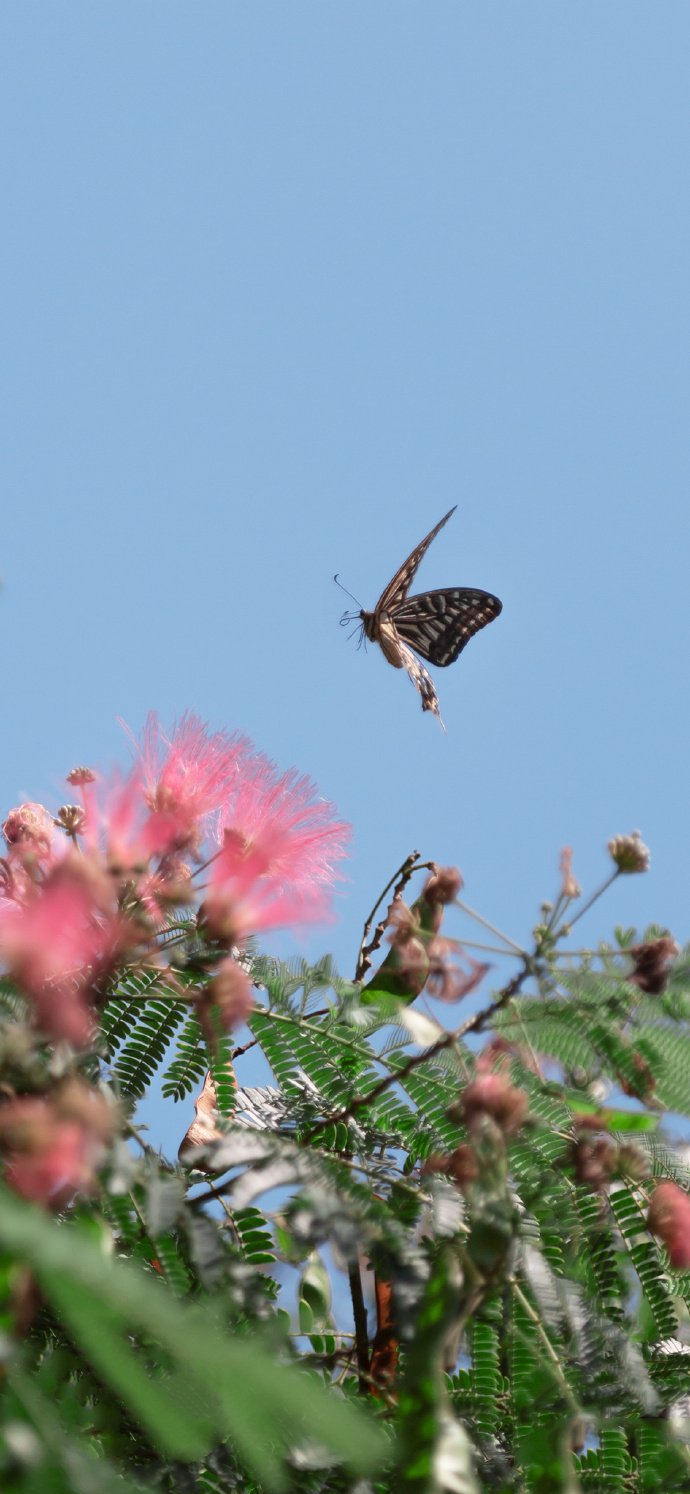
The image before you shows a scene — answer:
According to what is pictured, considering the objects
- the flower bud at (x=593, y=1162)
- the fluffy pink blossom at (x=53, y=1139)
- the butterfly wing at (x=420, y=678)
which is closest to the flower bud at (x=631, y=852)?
the flower bud at (x=593, y=1162)

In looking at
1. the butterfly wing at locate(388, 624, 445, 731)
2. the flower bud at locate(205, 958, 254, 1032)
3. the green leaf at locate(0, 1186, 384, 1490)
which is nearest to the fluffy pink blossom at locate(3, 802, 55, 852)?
the flower bud at locate(205, 958, 254, 1032)

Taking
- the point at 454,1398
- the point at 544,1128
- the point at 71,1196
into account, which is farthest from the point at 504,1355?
the point at 71,1196

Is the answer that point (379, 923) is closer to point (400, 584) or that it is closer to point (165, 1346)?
point (165, 1346)

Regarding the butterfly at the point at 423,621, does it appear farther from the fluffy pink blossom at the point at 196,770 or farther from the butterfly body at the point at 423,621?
the fluffy pink blossom at the point at 196,770

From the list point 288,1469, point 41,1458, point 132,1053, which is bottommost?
point 41,1458

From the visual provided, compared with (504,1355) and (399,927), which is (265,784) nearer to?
(399,927)

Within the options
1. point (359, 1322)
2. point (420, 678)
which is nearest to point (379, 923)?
point (359, 1322)
